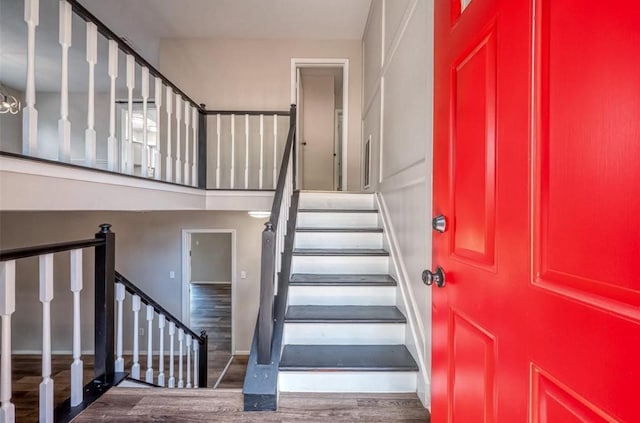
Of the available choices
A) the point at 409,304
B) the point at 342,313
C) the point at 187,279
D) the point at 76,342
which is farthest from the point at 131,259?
the point at 409,304

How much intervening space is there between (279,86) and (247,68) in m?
0.52

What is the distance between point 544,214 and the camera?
2.12 feet

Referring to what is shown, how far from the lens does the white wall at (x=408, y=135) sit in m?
1.62

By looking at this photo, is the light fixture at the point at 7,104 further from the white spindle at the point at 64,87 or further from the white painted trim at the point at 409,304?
the white painted trim at the point at 409,304

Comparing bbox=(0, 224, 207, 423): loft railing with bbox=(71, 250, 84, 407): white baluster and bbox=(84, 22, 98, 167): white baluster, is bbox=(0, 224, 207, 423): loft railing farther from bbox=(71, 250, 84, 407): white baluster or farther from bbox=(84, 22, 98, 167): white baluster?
bbox=(84, 22, 98, 167): white baluster

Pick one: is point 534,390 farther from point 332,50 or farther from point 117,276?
point 332,50

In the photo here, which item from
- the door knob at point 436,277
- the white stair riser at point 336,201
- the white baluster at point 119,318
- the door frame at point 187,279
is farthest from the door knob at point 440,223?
the door frame at point 187,279

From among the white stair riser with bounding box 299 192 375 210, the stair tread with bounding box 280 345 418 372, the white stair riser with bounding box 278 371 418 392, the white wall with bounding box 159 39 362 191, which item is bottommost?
the white stair riser with bounding box 278 371 418 392

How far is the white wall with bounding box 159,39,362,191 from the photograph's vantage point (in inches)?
173

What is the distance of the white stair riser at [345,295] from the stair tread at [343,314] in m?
0.05

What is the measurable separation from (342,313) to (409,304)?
0.43 m

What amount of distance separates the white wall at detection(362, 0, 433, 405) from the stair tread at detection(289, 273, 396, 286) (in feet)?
0.57

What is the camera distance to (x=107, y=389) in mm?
1637

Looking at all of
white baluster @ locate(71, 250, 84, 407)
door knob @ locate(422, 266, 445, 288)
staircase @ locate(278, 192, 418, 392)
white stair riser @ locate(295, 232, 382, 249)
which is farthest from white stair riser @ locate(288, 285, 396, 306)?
white baluster @ locate(71, 250, 84, 407)
